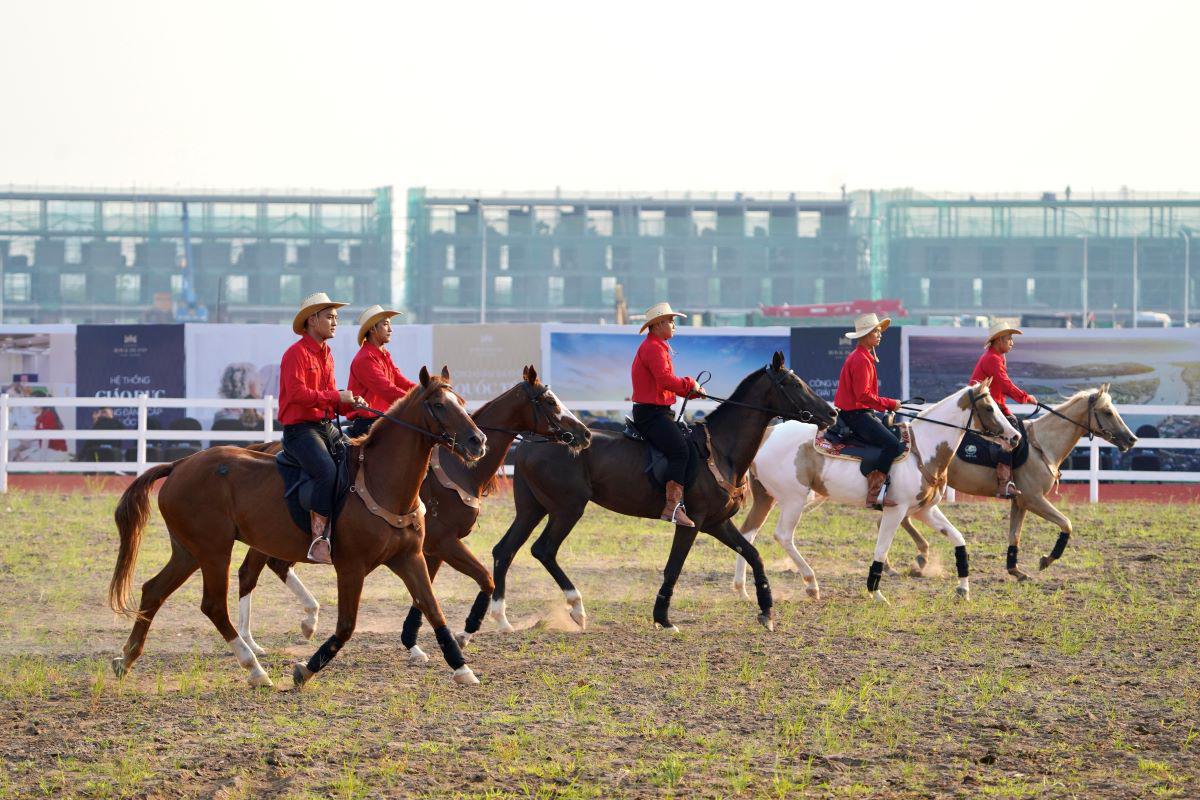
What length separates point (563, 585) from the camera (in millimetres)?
12469

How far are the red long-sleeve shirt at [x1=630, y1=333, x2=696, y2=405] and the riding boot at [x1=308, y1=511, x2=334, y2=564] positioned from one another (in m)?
3.57

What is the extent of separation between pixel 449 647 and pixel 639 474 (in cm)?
362

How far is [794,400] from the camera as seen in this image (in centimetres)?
1273

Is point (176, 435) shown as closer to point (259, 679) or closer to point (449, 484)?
point (449, 484)

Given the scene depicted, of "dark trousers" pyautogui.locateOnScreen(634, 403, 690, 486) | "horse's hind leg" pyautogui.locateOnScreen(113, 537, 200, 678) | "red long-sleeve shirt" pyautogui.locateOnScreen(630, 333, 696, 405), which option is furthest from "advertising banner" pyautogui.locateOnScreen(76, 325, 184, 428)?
"horse's hind leg" pyautogui.locateOnScreen(113, 537, 200, 678)

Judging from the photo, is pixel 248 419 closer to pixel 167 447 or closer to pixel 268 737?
pixel 167 447

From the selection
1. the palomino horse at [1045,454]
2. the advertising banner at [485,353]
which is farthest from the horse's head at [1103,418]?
the advertising banner at [485,353]

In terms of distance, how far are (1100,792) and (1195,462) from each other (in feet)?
79.1

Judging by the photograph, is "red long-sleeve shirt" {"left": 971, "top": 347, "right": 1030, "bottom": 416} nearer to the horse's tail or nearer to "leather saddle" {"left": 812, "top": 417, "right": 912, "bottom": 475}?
"leather saddle" {"left": 812, "top": 417, "right": 912, "bottom": 475}

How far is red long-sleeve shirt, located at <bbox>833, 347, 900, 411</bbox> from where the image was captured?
46.1ft

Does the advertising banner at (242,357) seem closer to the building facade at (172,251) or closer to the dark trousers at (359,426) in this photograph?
the dark trousers at (359,426)

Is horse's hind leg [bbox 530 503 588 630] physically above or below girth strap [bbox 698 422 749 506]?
below

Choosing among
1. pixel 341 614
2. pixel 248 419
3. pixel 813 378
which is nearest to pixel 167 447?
pixel 248 419

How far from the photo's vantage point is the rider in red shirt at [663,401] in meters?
12.4
